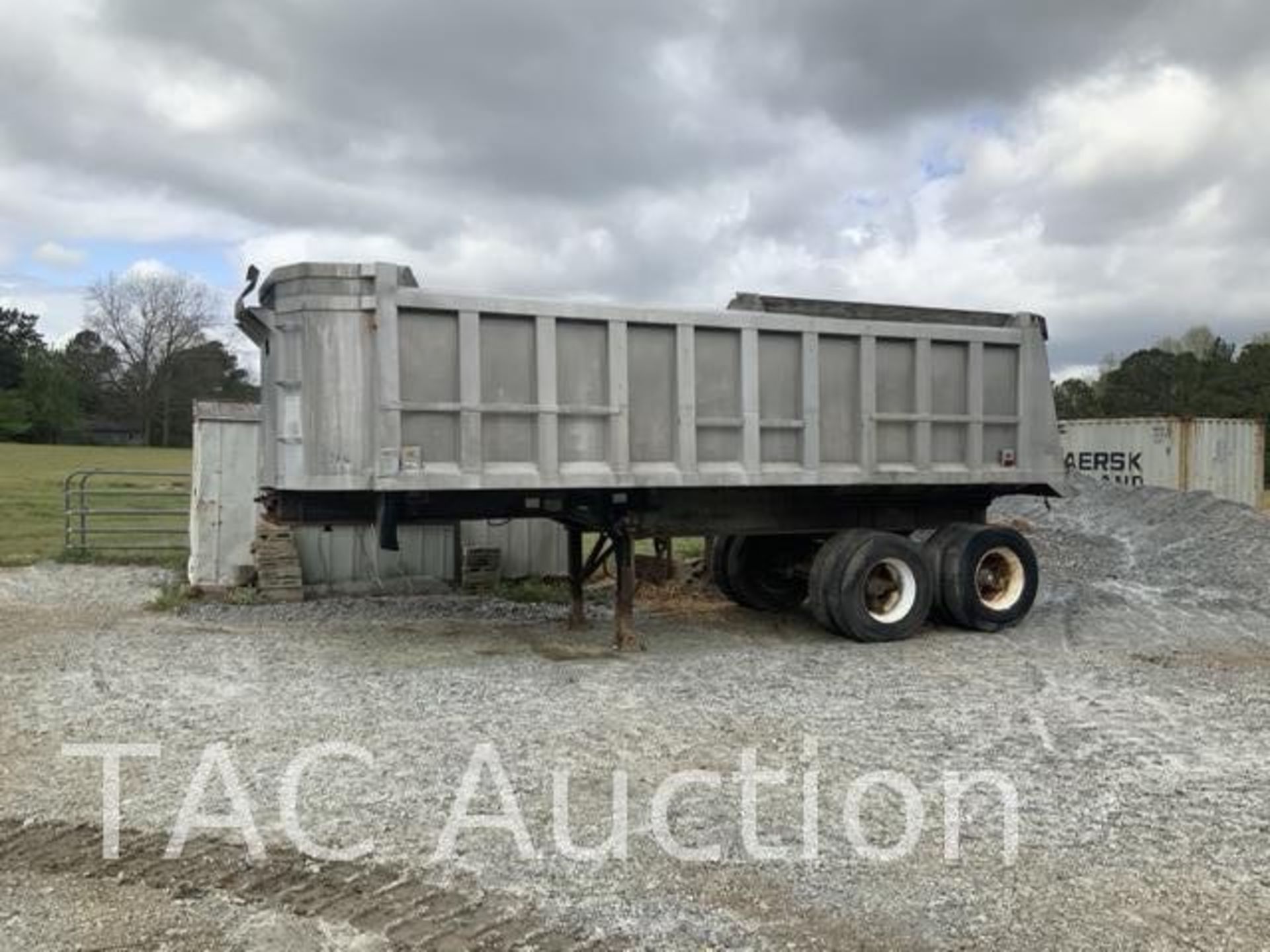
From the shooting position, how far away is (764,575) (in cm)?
1166

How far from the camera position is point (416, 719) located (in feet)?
21.7

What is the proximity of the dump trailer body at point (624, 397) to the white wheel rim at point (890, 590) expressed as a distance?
0.70 m

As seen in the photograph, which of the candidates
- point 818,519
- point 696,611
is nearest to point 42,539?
point 696,611

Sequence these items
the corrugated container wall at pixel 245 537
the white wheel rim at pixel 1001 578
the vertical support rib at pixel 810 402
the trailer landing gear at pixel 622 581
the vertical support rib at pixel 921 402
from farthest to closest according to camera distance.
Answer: the corrugated container wall at pixel 245 537, the white wheel rim at pixel 1001 578, the vertical support rib at pixel 921 402, the vertical support rib at pixel 810 402, the trailer landing gear at pixel 622 581

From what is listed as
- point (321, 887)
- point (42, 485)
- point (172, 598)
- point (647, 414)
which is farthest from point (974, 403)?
point (42, 485)

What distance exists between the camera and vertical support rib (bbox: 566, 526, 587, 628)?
1002cm

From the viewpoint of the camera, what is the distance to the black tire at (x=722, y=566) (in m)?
11.6

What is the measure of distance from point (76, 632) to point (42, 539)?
1092 centimetres

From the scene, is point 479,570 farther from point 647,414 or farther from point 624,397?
point 624,397

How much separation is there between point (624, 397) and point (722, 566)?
139 inches

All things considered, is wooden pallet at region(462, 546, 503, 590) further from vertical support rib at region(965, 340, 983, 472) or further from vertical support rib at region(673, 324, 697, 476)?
vertical support rib at region(965, 340, 983, 472)

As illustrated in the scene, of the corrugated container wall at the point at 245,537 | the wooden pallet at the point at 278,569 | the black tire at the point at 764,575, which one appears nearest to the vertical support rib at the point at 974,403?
the black tire at the point at 764,575

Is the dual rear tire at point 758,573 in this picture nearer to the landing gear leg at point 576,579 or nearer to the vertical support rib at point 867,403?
the landing gear leg at point 576,579

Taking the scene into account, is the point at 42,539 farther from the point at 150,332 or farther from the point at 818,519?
the point at 150,332
